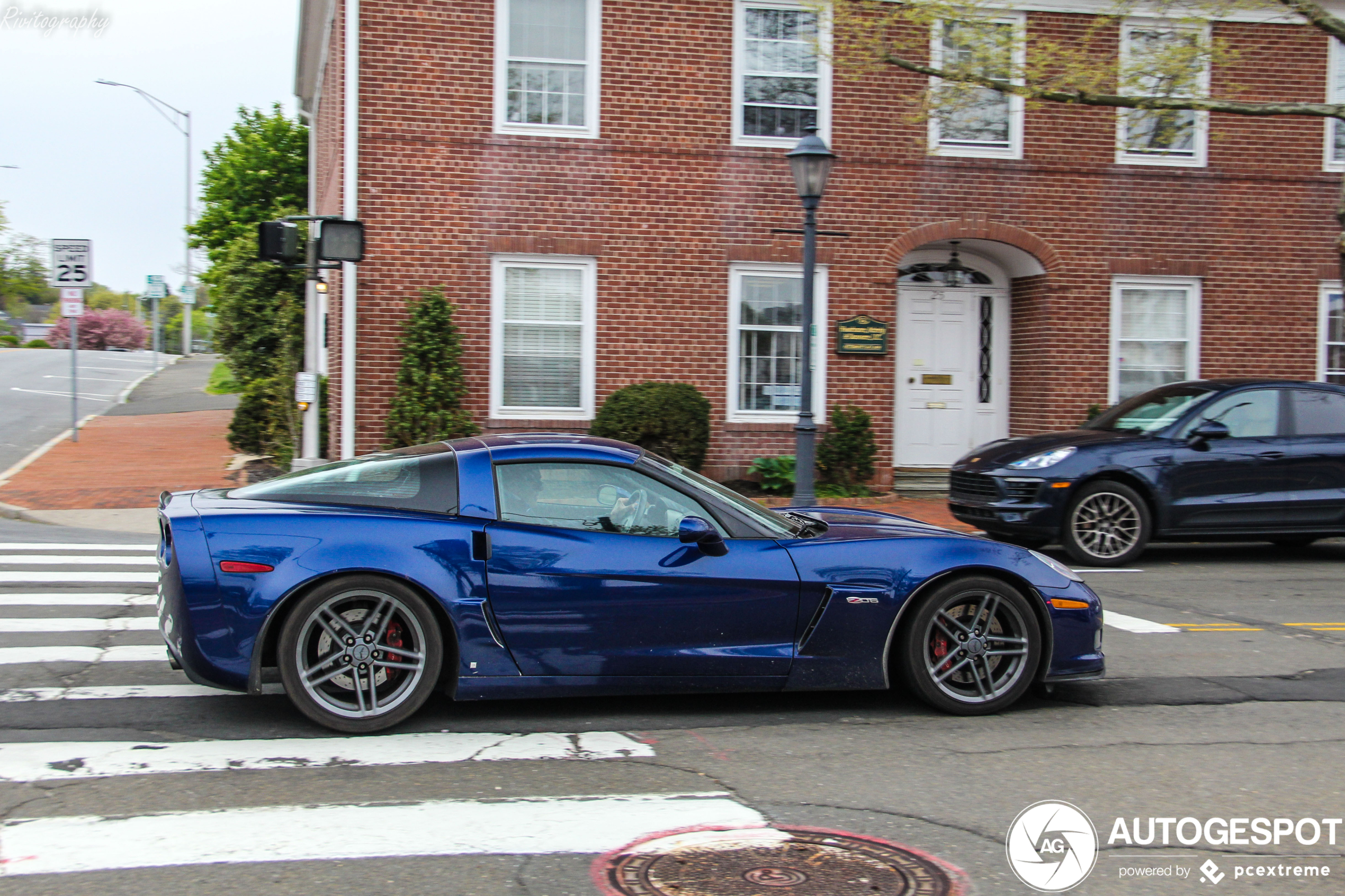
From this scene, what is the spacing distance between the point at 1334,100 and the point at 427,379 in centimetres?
1293

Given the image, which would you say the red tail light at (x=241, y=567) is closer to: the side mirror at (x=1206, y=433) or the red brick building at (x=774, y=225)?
the side mirror at (x=1206, y=433)

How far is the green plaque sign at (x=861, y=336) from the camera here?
15.3 m

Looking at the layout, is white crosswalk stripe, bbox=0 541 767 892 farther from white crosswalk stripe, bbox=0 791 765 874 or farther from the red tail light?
the red tail light

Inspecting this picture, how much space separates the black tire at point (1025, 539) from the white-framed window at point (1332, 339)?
7142 mm

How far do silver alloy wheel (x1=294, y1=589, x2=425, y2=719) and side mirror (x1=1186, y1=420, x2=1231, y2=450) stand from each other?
25.9ft

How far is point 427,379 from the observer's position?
14086 mm

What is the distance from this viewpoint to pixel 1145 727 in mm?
5445

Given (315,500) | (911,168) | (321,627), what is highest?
(911,168)

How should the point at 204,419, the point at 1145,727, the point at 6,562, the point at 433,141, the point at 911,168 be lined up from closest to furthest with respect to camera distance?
the point at 1145,727 → the point at 6,562 → the point at 433,141 → the point at 911,168 → the point at 204,419

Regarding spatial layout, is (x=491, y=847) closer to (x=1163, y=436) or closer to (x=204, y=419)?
(x=1163, y=436)

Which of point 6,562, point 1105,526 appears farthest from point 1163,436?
point 6,562

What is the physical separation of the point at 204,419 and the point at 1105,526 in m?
18.5

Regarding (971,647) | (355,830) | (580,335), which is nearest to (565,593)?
(355,830)

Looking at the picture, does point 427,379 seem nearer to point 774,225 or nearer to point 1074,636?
point 774,225
